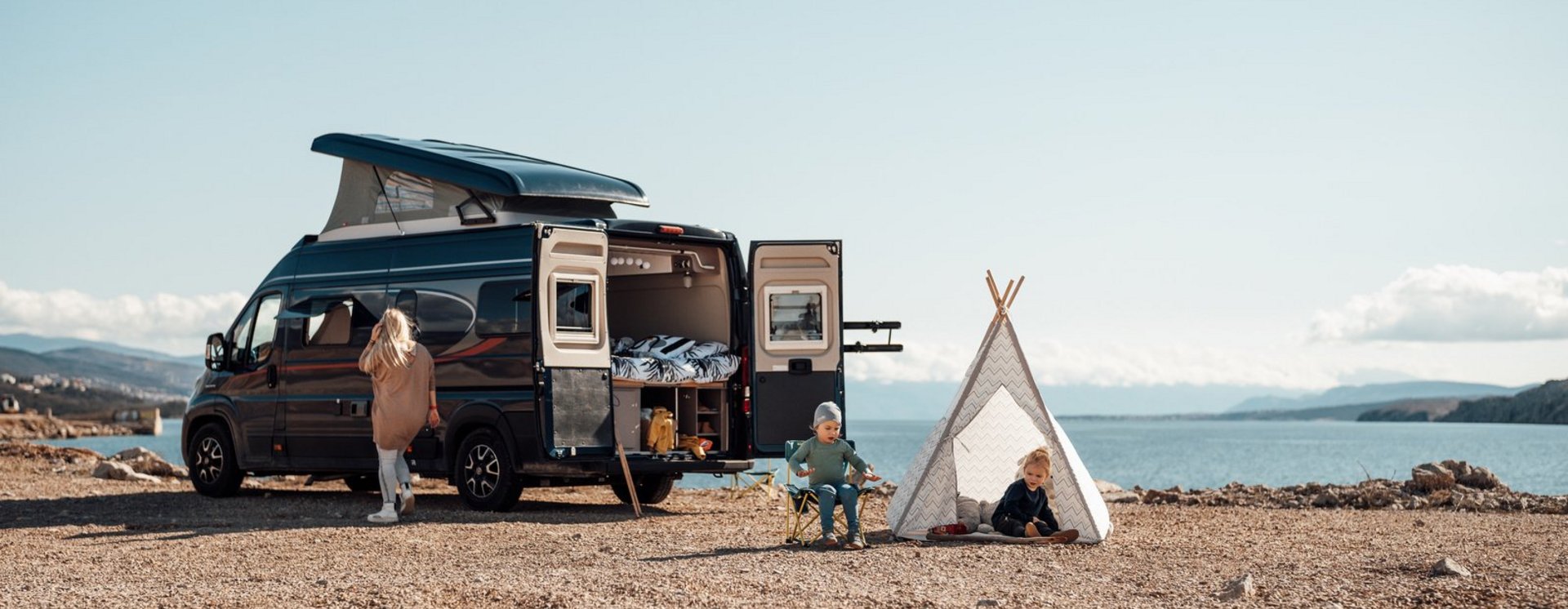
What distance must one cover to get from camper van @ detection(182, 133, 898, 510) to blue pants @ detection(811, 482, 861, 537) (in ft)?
9.20

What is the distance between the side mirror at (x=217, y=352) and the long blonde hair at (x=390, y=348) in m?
3.58

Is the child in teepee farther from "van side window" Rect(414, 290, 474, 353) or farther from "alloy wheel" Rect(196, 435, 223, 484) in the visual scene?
"alloy wheel" Rect(196, 435, 223, 484)

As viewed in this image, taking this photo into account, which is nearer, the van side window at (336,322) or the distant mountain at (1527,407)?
the van side window at (336,322)

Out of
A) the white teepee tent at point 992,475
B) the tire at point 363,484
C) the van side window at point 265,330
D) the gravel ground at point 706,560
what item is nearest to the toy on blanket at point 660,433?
the gravel ground at point 706,560

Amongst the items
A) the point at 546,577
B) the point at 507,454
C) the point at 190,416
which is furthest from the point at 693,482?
the point at 546,577

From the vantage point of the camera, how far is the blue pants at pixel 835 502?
10805mm

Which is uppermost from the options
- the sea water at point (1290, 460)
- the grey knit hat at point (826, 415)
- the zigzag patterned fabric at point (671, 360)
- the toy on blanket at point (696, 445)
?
the zigzag patterned fabric at point (671, 360)

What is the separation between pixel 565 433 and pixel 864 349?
290cm

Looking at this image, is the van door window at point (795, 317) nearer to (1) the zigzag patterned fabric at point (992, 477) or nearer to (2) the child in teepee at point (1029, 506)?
(1) the zigzag patterned fabric at point (992, 477)

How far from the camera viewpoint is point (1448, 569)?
909cm

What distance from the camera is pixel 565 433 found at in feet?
42.9

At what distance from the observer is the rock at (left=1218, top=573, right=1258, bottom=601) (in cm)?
831

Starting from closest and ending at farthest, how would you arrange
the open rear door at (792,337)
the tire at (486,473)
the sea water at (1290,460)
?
the tire at (486,473) → the open rear door at (792,337) → the sea water at (1290,460)

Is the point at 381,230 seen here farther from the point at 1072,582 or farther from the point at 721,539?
the point at 1072,582
